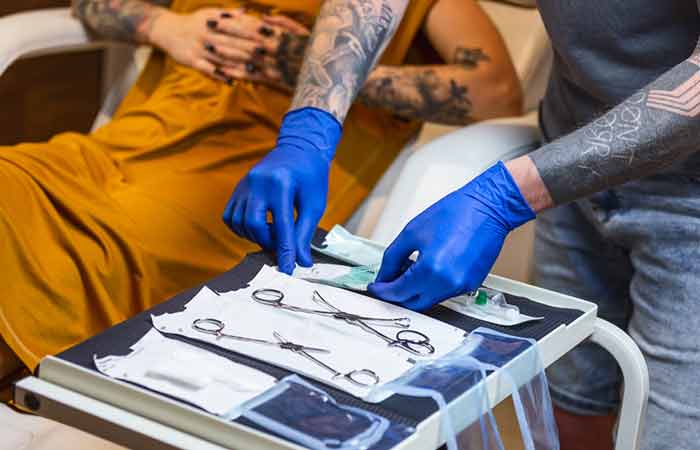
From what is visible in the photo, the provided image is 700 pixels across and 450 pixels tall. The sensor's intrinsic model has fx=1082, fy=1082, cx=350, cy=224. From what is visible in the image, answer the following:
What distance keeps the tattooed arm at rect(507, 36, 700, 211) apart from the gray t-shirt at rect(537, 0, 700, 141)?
0.31 ft

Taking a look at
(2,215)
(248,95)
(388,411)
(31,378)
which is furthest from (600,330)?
(248,95)

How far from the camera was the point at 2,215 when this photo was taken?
1.30 meters

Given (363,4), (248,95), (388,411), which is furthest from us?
(248,95)

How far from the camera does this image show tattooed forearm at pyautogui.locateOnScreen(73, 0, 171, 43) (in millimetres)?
1798

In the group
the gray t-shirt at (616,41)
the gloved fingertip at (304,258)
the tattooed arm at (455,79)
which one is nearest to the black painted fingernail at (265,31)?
the tattooed arm at (455,79)

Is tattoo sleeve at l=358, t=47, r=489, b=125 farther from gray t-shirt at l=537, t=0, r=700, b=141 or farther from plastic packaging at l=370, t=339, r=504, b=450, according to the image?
plastic packaging at l=370, t=339, r=504, b=450

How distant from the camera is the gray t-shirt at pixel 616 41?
45.1 inches

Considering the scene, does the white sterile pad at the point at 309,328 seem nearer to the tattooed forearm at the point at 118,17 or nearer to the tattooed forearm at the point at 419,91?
the tattooed forearm at the point at 419,91

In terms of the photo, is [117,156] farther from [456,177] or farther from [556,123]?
[556,123]

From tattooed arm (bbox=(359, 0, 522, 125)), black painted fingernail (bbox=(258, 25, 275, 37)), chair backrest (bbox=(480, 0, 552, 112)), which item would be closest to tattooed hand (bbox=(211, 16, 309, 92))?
black painted fingernail (bbox=(258, 25, 275, 37))

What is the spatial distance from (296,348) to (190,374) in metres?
0.10

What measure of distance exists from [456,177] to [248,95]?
48cm

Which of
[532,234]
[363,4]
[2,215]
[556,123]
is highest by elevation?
[363,4]

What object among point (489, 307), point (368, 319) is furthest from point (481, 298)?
point (368, 319)
